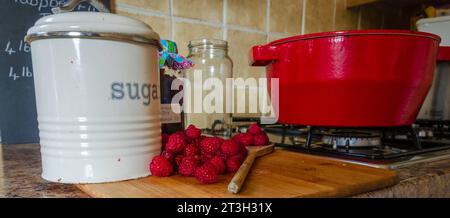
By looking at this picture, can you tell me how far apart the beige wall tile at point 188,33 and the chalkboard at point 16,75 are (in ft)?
1.04

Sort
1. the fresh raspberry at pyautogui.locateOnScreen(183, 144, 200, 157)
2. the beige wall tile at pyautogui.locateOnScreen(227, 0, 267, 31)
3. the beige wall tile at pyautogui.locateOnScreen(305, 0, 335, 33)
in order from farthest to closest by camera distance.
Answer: the beige wall tile at pyautogui.locateOnScreen(305, 0, 335, 33)
the beige wall tile at pyautogui.locateOnScreen(227, 0, 267, 31)
the fresh raspberry at pyautogui.locateOnScreen(183, 144, 200, 157)

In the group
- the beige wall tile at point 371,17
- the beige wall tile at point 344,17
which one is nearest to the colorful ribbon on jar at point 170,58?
the beige wall tile at point 344,17

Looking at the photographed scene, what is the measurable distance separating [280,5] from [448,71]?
0.53 m

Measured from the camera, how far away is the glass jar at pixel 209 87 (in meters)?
0.83

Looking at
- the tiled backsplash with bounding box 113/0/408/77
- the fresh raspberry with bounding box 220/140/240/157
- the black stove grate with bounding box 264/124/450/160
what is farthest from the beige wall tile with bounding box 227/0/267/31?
the fresh raspberry with bounding box 220/140/240/157

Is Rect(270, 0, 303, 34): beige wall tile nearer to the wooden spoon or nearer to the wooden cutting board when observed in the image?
the wooden spoon

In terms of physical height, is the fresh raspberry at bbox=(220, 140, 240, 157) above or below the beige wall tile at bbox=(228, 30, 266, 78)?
below

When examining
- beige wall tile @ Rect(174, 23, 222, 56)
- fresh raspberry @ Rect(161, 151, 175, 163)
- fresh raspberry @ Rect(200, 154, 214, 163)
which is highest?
beige wall tile @ Rect(174, 23, 222, 56)

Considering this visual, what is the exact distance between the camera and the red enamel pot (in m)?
0.49

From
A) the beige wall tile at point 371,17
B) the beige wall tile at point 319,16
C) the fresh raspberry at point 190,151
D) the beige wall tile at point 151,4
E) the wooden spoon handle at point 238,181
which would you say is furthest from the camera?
the beige wall tile at point 371,17

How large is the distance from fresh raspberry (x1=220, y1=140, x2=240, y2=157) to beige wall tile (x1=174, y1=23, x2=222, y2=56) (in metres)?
0.48

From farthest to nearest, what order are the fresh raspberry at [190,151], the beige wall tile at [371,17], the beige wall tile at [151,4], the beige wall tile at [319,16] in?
1. the beige wall tile at [371,17]
2. the beige wall tile at [319,16]
3. the beige wall tile at [151,4]
4. the fresh raspberry at [190,151]

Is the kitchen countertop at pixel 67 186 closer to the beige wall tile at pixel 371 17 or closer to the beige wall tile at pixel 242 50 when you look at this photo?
the beige wall tile at pixel 242 50
